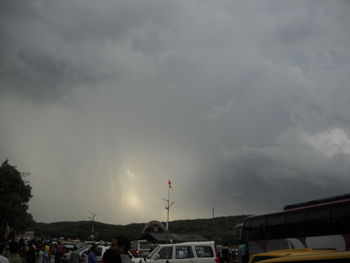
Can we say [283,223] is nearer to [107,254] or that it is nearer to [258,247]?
[258,247]

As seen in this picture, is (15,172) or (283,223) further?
(15,172)

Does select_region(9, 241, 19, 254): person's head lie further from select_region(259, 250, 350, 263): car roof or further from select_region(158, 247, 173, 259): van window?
select_region(158, 247, 173, 259): van window

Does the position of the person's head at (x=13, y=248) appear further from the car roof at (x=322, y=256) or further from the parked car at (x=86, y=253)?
the parked car at (x=86, y=253)

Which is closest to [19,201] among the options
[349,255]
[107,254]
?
[107,254]

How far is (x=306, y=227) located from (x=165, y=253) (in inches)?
258

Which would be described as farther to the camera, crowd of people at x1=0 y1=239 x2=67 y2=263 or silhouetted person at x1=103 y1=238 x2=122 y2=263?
crowd of people at x1=0 y1=239 x2=67 y2=263

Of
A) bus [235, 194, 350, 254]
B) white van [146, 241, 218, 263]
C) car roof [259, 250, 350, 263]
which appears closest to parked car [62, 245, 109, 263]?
white van [146, 241, 218, 263]

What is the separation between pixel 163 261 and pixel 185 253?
104 cm

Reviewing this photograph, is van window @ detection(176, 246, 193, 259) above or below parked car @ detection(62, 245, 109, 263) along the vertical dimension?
above

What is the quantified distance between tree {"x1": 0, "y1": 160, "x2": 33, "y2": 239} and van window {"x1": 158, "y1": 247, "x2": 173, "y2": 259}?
43731 mm

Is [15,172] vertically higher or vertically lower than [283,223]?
higher

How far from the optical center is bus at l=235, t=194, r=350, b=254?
1648cm

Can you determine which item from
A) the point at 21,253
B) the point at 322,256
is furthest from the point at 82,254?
the point at 322,256

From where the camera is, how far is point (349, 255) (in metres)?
4.41
